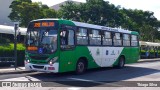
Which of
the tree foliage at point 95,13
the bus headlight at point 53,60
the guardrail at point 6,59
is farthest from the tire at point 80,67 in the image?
the tree foliage at point 95,13

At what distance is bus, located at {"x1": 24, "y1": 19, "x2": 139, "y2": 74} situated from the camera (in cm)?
1510

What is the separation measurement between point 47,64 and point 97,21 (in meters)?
37.8

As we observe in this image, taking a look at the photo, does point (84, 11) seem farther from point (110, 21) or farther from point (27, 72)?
point (27, 72)

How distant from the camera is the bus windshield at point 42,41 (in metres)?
15.1

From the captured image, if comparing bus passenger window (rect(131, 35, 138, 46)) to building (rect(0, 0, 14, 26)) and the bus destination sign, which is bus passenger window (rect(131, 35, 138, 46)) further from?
building (rect(0, 0, 14, 26))

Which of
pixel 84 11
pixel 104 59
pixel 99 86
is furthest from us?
pixel 84 11

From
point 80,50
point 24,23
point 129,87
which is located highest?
point 24,23

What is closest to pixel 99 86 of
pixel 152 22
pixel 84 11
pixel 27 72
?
pixel 27 72

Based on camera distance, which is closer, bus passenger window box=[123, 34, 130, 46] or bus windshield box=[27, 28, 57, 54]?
bus windshield box=[27, 28, 57, 54]

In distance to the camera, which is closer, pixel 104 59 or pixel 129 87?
pixel 129 87

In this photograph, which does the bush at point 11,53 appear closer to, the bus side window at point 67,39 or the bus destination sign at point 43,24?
the bus destination sign at point 43,24

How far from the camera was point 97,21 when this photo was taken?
52.2 m

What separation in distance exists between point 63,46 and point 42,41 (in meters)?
1.09

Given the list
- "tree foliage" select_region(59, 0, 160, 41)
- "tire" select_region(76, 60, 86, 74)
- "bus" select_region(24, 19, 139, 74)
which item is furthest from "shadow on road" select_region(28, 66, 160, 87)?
"tree foliage" select_region(59, 0, 160, 41)
